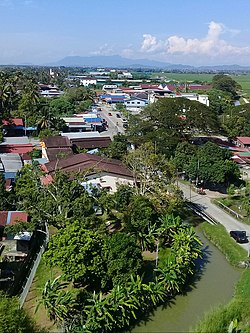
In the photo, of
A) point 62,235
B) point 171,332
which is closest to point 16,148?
point 62,235

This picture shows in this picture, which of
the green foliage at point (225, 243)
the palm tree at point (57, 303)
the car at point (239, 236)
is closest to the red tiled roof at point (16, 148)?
the green foliage at point (225, 243)

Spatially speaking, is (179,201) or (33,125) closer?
(179,201)

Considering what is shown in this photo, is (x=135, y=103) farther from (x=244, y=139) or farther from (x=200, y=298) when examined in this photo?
(x=200, y=298)

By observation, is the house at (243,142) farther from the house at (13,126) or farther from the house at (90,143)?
the house at (13,126)

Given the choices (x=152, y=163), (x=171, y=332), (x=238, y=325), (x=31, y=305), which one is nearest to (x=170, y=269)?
(x=171, y=332)

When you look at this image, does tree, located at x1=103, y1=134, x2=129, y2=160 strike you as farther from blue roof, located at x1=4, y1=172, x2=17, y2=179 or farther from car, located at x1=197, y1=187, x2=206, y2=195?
blue roof, located at x1=4, y1=172, x2=17, y2=179

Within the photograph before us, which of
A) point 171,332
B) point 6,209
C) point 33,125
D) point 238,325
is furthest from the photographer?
point 33,125

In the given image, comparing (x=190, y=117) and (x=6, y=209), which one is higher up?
(x=190, y=117)

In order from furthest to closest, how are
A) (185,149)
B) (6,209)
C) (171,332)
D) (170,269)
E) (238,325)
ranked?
(185,149), (6,209), (170,269), (171,332), (238,325)

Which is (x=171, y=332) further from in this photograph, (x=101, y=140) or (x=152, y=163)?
(x=101, y=140)
